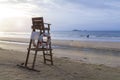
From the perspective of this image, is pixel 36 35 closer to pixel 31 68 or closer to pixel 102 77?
pixel 31 68

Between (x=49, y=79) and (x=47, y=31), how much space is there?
280cm

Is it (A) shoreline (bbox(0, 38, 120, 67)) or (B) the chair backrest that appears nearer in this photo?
(B) the chair backrest

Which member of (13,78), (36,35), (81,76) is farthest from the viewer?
(36,35)

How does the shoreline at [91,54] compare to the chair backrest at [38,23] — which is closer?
the chair backrest at [38,23]

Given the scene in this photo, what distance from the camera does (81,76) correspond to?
33.4 feet

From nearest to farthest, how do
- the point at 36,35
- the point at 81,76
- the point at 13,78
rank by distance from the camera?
the point at 13,78 < the point at 81,76 < the point at 36,35

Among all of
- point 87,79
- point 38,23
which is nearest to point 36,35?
point 38,23

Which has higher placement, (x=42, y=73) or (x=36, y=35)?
(x=36, y=35)

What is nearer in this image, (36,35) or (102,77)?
(102,77)

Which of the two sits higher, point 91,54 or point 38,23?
point 38,23

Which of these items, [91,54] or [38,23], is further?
[91,54]

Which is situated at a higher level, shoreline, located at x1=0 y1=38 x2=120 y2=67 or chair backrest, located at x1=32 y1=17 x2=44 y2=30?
chair backrest, located at x1=32 y1=17 x2=44 y2=30

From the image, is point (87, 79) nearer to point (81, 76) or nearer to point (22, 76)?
point (81, 76)

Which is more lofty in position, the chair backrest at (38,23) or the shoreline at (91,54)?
the chair backrest at (38,23)
